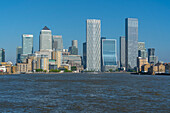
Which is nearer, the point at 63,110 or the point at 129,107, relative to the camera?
the point at 63,110

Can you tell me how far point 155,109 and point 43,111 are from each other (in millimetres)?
15924

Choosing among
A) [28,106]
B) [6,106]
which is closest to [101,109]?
[28,106]

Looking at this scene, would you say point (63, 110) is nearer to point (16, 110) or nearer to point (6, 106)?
point (16, 110)

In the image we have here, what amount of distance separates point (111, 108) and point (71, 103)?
742 cm

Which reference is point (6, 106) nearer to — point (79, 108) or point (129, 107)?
point (79, 108)

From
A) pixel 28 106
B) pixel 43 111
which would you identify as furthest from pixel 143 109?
pixel 28 106

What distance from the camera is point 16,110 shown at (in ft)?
131

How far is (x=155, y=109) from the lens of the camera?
4197 centimetres

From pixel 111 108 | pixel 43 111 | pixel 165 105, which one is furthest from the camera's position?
pixel 165 105

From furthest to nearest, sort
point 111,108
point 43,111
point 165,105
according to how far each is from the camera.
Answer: point 165,105
point 111,108
point 43,111

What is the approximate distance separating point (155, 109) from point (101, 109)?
7799 millimetres

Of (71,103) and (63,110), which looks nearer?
(63,110)

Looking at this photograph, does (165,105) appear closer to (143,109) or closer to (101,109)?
(143,109)

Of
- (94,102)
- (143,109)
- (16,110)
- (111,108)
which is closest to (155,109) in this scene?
(143,109)
